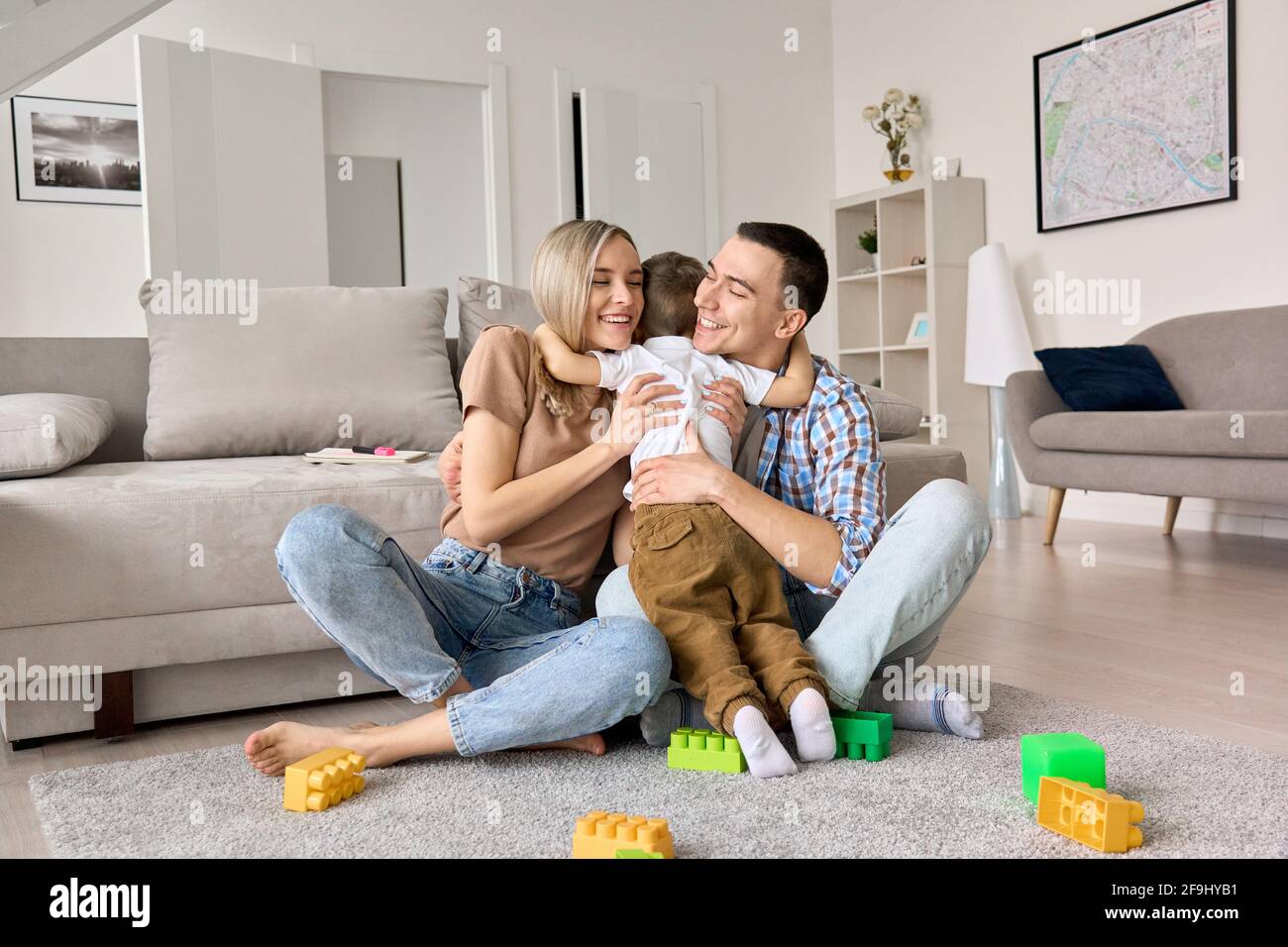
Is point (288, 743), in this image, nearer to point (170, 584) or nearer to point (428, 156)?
point (170, 584)

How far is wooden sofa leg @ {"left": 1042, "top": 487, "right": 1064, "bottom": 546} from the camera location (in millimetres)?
3910

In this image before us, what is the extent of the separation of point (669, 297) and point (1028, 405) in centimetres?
262

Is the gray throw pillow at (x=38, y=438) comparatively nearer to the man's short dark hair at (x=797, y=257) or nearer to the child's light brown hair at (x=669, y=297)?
the child's light brown hair at (x=669, y=297)

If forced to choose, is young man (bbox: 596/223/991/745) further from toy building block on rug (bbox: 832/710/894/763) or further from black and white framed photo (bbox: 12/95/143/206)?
black and white framed photo (bbox: 12/95/143/206)

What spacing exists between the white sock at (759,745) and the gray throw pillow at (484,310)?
144cm

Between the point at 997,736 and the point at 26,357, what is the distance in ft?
7.17

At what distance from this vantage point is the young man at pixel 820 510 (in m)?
1.55

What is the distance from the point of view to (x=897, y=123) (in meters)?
5.48

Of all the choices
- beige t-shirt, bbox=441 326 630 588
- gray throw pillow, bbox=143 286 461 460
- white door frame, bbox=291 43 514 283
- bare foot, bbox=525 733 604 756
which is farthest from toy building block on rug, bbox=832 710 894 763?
white door frame, bbox=291 43 514 283

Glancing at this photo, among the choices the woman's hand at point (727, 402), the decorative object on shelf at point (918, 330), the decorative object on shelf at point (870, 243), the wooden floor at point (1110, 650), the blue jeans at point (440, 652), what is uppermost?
the decorative object on shelf at point (870, 243)

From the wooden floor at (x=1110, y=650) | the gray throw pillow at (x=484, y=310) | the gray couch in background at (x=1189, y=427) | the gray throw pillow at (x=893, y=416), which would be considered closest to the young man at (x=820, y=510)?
the wooden floor at (x=1110, y=650)

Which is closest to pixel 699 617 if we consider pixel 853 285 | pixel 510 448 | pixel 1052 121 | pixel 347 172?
pixel 510 448

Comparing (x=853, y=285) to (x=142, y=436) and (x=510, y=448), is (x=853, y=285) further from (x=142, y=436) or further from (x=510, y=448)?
(x=510, y=448)

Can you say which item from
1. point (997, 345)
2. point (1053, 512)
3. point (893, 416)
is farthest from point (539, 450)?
point (997, 345)
